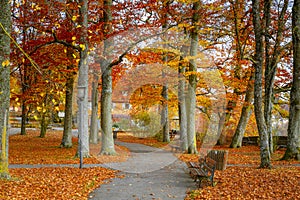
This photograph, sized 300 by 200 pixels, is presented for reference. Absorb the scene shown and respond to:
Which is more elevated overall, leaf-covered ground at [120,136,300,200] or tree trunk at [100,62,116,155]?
tree trunk at [100,62,116,155]

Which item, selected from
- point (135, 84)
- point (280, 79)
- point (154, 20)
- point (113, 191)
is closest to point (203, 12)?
point (154, 20)

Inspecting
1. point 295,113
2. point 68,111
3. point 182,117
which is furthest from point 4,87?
point 182,117

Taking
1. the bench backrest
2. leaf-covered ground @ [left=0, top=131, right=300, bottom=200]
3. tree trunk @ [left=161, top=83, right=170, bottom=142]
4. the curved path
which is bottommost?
the curved path

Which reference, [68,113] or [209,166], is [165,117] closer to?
[68,113]

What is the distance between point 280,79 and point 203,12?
24.9 ft

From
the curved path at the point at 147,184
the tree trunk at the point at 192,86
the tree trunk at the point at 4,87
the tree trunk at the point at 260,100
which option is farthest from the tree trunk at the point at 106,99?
the tree trunk at the point at 4,87

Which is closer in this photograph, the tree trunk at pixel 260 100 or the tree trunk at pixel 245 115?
the tree trunk at pixel 260 100

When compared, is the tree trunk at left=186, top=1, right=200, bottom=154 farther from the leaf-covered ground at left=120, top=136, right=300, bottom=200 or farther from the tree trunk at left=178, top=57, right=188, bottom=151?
the leaf-covered ground at left=120, top=136, right=300, bottom=200

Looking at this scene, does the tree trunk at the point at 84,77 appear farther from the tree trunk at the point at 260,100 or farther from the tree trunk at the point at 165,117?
the tree trunk at the point at 165,117

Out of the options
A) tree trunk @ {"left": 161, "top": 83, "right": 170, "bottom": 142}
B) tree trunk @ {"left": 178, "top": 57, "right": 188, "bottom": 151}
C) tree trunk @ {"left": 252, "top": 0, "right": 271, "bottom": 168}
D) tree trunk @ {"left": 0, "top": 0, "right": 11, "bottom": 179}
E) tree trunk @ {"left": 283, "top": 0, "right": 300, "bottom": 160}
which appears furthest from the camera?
tree trunk @ {"left": 161, "top": 83, "right": 170, "bottom": 142}

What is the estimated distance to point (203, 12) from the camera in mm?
16922

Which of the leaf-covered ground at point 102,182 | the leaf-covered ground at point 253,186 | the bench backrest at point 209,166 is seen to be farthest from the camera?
the bench backrest at point 209,166

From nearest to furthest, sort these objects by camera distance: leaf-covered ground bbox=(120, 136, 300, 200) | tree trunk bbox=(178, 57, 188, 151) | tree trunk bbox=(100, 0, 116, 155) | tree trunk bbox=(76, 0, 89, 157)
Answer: leaf-covered ground bbox=(120, 136, 300, 200)
tree trunk bbox=(76, 0, 89, 157)
tree trunk bbox=(100, 0, 116, 155)
tree trunk bbox=(178, 57, 188, 151)

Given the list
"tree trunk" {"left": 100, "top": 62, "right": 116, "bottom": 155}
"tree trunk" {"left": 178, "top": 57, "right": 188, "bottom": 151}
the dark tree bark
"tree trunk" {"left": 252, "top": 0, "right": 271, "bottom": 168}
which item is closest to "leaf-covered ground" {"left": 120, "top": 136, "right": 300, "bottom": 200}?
"tree trunk" {"left": 252, "top": 0, "right": 271, "bottom": 168}
